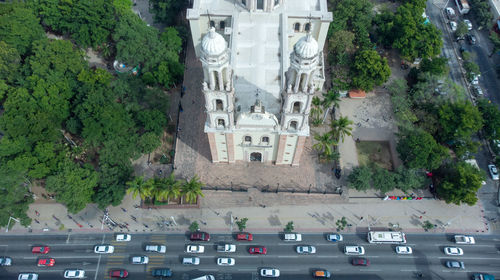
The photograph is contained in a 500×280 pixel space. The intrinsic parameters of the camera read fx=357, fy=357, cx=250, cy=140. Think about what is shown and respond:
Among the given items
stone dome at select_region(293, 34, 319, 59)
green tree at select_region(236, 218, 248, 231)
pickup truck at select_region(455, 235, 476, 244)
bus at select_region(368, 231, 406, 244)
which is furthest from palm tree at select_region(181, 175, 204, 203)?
pickup truck at select_region(455, 235, 476, 244)

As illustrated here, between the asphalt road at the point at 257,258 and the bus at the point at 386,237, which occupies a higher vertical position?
the bus at the point at 386,237

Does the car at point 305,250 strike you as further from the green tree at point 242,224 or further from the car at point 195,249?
the car at point 195,249

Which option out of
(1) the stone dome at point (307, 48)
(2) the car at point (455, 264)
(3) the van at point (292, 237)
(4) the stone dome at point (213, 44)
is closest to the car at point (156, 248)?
(3) the van at point (292, 237)

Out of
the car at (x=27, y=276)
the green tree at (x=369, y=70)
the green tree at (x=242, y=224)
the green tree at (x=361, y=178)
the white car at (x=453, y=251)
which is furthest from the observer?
the green tree at (x=369, y=70)

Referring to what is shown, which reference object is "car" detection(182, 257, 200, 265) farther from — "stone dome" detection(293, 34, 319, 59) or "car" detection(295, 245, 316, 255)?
"stone dome" detection(293, 34, 319, 59)

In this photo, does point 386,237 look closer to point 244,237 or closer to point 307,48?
point 244,237

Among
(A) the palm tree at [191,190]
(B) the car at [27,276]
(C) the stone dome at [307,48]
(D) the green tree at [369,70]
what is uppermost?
(D) the green tree at [369,70]
